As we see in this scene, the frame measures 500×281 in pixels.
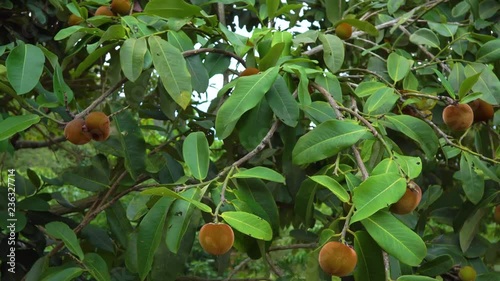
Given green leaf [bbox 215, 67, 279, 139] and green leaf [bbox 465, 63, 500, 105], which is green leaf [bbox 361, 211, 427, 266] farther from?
green leaf [bbox 465, 63, 500, 105]

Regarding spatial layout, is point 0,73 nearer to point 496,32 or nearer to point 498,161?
point 498,161

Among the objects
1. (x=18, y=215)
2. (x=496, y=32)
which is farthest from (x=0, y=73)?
(x=496, y=32)

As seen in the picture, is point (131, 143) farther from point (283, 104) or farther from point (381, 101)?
point (381, 101)

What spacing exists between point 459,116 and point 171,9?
55 cm

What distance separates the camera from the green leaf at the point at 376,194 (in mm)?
913

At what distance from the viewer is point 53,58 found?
127 centimetres

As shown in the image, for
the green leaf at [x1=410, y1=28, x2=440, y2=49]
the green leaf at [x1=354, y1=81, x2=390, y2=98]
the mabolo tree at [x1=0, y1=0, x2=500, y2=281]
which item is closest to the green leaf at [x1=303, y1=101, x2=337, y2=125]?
the mabolo tree at [x1=0, y1=0, x2=500, y2=281]

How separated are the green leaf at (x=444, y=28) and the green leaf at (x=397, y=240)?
2.61ft

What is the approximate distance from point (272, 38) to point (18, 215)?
706 mm

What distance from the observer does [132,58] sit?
48.2 inches

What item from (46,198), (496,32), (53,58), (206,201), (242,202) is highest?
(53,58)

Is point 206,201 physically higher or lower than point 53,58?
lower

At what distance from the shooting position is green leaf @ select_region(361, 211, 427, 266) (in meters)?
0.92

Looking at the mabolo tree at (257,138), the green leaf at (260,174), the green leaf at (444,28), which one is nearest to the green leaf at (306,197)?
the mabolo tree at (257,138)
